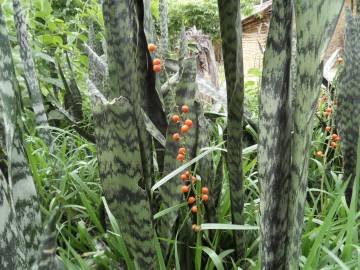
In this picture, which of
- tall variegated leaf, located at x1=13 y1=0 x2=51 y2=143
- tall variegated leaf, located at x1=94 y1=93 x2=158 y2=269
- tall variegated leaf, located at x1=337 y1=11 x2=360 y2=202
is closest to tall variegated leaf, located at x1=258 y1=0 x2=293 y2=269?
tall variegated leaf, located at x1=94 y1=93 x2=158 y2=269

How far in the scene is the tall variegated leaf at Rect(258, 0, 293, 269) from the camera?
0.43 m

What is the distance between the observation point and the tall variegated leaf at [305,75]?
1.16 feet

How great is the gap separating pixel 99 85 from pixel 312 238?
67 centimetres

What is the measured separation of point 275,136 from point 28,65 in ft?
3.01

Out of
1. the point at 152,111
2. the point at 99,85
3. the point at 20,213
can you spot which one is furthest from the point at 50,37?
the point at 20,213

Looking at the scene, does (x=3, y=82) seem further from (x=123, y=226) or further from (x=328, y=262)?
(x=328, y=262)

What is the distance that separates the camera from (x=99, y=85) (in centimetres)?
114

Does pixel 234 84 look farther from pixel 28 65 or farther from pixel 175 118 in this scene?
pixel 28 65

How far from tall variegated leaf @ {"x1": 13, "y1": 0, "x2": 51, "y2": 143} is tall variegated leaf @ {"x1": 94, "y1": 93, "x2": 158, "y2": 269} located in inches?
26.7

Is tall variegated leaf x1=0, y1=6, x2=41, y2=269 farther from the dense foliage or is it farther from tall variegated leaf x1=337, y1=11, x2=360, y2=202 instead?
tall variegated leaf x1=337, y1=11, x2=360, y2=202

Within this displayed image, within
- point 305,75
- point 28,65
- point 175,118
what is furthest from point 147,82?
point 28,65

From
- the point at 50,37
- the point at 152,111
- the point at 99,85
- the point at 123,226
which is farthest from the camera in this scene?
the point at 50,37

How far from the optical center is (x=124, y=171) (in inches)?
19.1

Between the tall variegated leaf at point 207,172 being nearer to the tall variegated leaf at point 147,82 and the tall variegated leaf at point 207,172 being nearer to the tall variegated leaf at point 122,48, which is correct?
the tall variegated leaf at point 147,82
